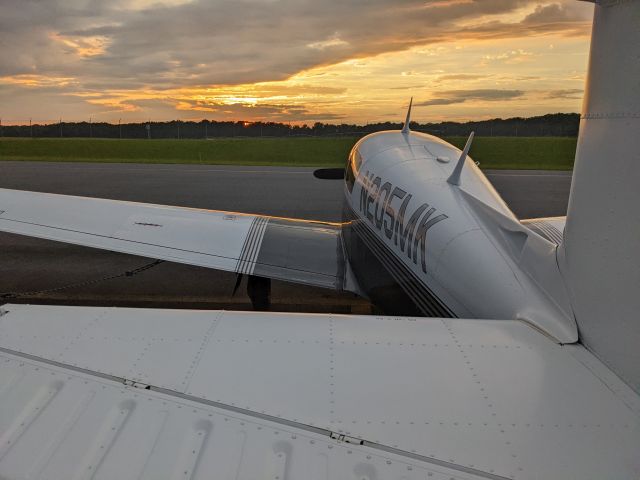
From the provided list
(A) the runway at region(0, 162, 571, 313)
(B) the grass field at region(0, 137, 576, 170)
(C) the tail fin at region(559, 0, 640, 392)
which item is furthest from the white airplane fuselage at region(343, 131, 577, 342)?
(B) the grass field at region(0, 137, 576, 170)

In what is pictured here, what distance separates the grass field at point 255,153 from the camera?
108ft

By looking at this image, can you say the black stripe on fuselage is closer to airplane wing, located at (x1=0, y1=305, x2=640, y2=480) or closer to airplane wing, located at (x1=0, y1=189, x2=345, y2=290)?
airplane wing, located at (x1=0, y1=189, x2=345, y2=290)

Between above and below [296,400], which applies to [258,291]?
below

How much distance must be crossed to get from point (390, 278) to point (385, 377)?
3249mm

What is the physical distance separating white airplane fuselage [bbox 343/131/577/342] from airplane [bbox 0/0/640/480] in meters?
0.04

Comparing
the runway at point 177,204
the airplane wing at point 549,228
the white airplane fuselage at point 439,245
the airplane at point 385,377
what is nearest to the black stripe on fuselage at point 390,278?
the white airplane fuselage at point 439,245

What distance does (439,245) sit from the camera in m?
4.62

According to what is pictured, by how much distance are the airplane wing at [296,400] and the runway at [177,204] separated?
186 inches

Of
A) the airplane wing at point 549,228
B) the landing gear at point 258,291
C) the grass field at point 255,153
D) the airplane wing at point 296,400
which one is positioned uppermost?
the airplane wing at point 296,400

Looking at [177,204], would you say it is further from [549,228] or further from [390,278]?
[390,278]

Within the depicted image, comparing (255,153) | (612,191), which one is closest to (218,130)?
(255,153)

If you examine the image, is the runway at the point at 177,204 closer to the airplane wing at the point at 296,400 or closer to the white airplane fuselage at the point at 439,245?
the white airplane fuselage at the point at 439,245

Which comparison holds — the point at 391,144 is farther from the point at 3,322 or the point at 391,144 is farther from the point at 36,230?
the point at 3,322

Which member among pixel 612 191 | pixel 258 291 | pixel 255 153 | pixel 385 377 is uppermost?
pixel 612 191
